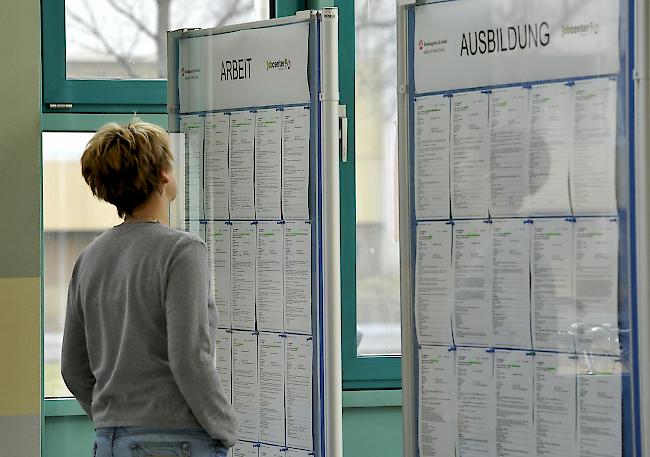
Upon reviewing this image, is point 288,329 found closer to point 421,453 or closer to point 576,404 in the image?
point 421,453

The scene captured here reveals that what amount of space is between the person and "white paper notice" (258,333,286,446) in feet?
2.31

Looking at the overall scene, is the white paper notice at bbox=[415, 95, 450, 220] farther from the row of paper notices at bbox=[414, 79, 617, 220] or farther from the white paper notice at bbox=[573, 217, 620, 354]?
the white paper notice at bbox=[573, 217, 620, 354]

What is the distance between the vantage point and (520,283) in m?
2.28

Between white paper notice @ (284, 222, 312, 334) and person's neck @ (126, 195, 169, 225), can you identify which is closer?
person's neck @ (126, 195, 169, 225)

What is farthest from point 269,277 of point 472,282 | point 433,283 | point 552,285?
point 552,285

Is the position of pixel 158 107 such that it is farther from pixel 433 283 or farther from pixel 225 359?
pixel 433 283

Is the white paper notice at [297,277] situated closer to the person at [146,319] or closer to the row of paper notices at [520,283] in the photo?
the row of paper notices at [520,283]

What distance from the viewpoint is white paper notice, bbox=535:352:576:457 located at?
7.18 feet

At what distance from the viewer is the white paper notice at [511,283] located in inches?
89.4

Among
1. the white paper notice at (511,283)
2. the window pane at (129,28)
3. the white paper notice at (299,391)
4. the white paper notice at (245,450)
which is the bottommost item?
the white paper notice at (245,450)

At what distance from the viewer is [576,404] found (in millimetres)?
2180

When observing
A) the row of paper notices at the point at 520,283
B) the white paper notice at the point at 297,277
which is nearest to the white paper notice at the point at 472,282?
the row of paper notices at the point at 520,283

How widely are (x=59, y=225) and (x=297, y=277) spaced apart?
3.78 feet

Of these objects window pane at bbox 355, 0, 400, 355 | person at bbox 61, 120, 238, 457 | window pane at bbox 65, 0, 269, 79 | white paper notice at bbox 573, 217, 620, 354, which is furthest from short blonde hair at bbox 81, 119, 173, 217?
window pane at bbox 355, 0, 400, 355
